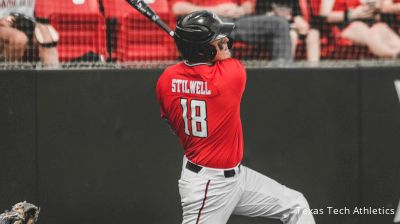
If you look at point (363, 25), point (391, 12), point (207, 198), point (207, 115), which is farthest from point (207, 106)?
point (391, 12)

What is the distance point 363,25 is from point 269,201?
7.42ft

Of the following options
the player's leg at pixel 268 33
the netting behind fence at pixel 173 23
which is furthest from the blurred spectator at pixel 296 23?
the player's leg at pixel 268 33

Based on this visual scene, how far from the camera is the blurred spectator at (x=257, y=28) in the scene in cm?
607

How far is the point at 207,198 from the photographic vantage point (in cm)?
436

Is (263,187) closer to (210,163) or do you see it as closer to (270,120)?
(210,163)

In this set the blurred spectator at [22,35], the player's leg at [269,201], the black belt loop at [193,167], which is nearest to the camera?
the black belt loop at [193,167]

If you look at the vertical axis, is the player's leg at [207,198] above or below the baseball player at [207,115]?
below

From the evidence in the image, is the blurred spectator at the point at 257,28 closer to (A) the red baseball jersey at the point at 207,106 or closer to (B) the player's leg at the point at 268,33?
(B) the player's leg at the point at 268,33

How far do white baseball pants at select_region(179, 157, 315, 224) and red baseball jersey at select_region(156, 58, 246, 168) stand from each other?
0.35ft

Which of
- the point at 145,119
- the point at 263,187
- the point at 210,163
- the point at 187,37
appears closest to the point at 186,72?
the point at 187,37

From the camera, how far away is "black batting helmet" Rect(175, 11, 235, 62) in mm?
4215

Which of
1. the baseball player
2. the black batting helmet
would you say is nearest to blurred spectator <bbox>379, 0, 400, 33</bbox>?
the baseball player

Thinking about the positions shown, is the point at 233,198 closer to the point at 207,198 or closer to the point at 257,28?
the point at 207,198

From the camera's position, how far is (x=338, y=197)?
229 inches
